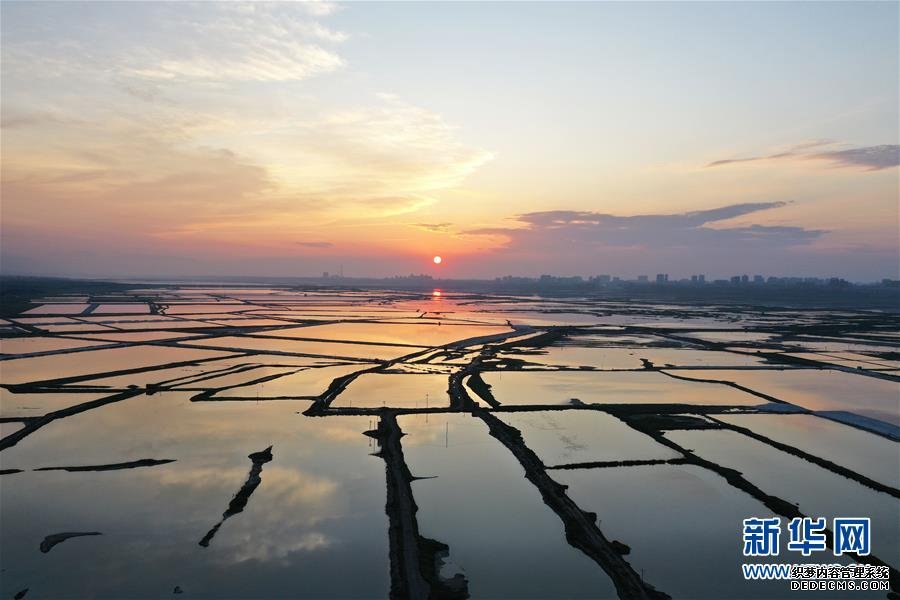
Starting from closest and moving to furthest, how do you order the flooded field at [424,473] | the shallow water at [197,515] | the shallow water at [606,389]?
1. the shallow water at [197,515]
2. the flooded field at [424,473]
3. the shallow water at [606,389]

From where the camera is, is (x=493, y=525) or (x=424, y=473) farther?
(x=424, y=473)

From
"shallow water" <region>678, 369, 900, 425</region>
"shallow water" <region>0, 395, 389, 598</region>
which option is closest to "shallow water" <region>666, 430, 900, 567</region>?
"shallow water" <region>678, 369, 900, 425</region>

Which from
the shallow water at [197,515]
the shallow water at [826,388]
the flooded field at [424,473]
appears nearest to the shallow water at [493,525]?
the flooded field at [424,473]

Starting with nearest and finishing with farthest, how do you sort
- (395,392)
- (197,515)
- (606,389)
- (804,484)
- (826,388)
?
1. (197,515)
2. (804,484)
3. (395,392)
4. (606,389)
5. (826,388)

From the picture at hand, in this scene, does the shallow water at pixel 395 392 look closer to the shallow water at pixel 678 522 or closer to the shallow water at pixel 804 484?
the shallow water at pixel 678 522

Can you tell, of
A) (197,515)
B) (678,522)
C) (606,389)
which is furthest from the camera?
(606,389)

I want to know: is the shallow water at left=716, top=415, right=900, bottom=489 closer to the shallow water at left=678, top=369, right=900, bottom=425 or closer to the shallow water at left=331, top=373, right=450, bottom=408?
the shallow water at left=678, top=369, right=900, bottom=425

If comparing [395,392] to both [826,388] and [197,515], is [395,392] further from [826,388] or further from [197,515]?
[826,388]

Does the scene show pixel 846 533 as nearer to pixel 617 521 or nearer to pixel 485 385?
pixel 617 521

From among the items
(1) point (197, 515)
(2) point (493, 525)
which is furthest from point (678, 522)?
(1) point (197, 515)

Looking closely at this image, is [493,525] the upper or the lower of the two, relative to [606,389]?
lower
